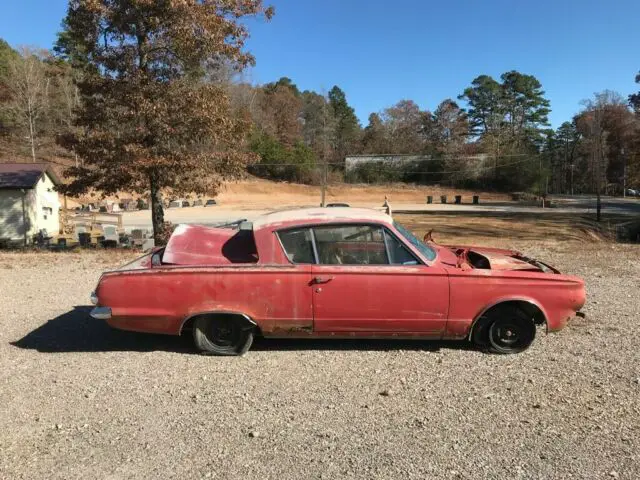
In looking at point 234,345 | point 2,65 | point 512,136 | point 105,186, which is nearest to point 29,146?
point 2,65

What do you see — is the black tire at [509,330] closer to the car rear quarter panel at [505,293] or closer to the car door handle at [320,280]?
the car rear quarter panel at [505,293]

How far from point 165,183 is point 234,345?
34.9 ft

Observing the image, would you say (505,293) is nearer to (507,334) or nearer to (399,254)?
(507,334)

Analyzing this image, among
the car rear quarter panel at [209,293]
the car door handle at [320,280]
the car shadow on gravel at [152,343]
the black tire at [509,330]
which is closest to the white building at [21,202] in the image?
the car shadow on gravel at [152,343]

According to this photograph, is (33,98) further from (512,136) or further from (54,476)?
(512,136)

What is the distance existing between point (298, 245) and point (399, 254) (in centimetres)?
96

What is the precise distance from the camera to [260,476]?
9.55 feet

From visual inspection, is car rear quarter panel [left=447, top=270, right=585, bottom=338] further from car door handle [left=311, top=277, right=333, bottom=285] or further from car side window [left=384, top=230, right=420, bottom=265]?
car door handle [left=311, top=277, right=333, bottom=285]

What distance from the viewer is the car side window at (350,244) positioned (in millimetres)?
4773

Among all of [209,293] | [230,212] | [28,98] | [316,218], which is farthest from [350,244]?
[28,98]

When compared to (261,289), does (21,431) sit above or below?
below

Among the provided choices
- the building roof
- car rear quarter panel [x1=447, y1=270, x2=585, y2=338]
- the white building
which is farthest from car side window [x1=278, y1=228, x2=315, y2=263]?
the building roof

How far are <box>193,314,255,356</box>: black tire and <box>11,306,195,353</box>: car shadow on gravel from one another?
266 mm

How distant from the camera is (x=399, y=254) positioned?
4.76 meters
